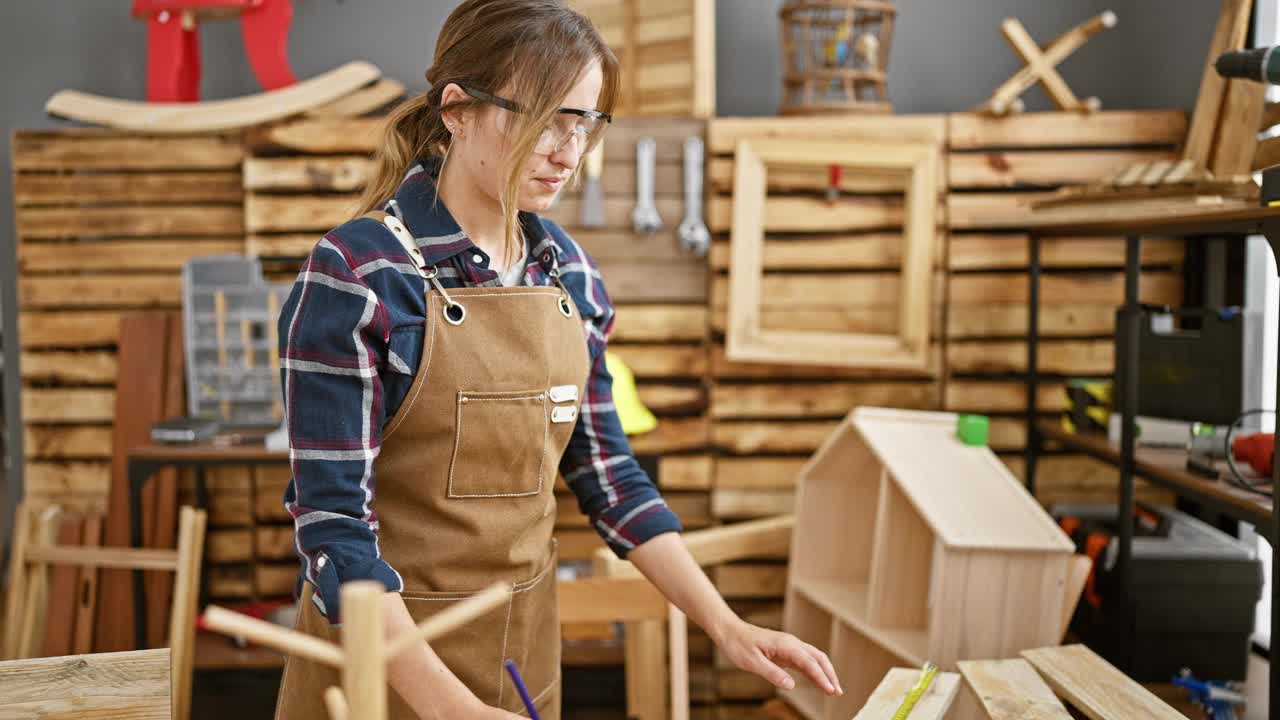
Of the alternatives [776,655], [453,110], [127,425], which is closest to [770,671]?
[776,655]

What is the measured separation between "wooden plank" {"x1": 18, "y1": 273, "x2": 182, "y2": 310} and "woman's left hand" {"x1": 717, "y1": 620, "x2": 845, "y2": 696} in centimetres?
331

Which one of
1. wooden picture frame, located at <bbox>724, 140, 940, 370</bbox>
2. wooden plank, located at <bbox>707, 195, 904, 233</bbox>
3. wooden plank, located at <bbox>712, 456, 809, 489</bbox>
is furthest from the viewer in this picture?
wooden plank, located at <bbox>712, 456, 809, 489</bbox>

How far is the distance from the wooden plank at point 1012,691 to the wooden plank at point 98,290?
3.32 metres

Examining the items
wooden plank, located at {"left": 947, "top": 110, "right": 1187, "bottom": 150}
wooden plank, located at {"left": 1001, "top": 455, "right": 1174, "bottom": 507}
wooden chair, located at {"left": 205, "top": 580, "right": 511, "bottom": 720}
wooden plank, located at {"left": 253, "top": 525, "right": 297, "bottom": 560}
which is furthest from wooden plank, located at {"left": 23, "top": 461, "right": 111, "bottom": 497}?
wooden chair, located at {"left": 205, "top": 580, "right": 511, "bottom": 720}

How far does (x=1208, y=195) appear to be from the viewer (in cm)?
283

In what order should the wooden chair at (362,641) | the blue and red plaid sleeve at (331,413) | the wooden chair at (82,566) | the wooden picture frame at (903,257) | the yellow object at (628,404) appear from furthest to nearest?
the wooden picture frame at (903,257)
the yellow object at (628,404)
the wooden chair at (82,566)
the blue and red plaid sleeve at (331,413)
the wooden chair at (362,641)

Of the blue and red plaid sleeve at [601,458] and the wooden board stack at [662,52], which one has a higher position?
the wooden board stack at [662,52]

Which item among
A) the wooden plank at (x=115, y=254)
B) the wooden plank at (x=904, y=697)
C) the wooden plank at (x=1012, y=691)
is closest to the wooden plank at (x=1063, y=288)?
the wooden plank at (x=1012, y=691)

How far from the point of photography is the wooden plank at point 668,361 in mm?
4105

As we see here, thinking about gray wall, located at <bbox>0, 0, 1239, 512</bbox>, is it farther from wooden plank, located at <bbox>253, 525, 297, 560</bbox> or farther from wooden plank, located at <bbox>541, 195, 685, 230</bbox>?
wooden plank, located at <bbox>253, 525, 297, 560</bbox>

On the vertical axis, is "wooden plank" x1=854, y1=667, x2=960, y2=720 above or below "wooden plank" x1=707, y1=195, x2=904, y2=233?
below

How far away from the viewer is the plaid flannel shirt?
138cm

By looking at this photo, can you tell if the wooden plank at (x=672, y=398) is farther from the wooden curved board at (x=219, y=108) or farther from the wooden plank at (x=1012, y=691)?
the wooden plank at (x=1012, y=691)

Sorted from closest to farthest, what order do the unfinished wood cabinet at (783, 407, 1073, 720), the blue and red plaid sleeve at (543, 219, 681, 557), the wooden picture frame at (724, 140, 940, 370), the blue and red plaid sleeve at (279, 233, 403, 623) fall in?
the blue and red plaid sleeve at (279, 233, 403, 623)
the blue and red plaid sleeve at (543, 219, 681, 557)
the unfinished wood cabinet at (783, 407, 1073, 720)
the wooden picture frame at (724, 140, 940, 370)
